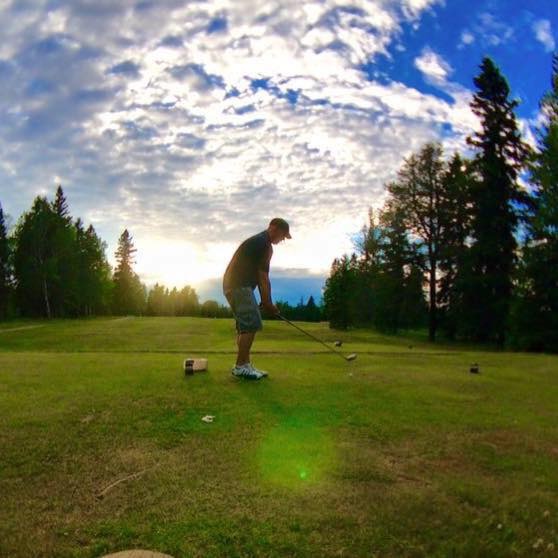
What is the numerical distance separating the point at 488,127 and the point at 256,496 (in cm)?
3785

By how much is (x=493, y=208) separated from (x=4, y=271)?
197ft

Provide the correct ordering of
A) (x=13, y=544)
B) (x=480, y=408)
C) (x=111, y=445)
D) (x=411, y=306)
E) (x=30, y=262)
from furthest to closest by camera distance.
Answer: (x=30, y=262) → (x=411, y=306) → (x=480, y=408) → (x=111, y=445) → (x=13, y=544)

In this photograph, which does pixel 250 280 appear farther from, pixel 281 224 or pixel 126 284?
pixel 126 284

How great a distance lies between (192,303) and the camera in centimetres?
11506

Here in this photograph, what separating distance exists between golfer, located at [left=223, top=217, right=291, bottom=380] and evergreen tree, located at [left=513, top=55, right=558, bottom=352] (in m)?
26.1

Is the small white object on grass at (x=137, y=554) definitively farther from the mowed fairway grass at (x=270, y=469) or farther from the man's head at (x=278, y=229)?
the man's head at (x=278, y=229)

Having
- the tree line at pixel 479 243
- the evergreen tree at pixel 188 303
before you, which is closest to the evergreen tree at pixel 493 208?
the tree line at pixel 479 243

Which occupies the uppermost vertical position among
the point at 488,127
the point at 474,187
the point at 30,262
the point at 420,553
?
the point at 488,127

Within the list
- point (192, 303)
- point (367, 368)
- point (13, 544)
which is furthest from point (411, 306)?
point (192, 303)

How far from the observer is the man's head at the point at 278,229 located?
8.49m

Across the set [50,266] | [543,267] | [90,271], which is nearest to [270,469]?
[543,267]

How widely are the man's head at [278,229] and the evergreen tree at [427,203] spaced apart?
108 feet

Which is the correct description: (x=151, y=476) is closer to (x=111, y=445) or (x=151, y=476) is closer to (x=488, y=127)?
(x=111, y=445)

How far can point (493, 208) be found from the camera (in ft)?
114
